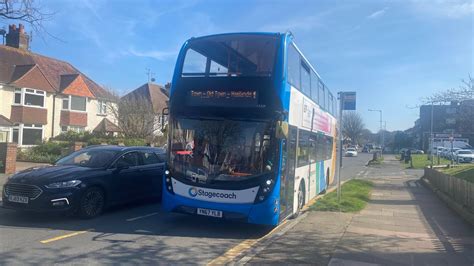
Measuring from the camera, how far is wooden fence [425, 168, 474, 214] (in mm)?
10961

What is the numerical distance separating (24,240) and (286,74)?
5.59 meters

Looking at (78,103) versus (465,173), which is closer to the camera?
(465,173)

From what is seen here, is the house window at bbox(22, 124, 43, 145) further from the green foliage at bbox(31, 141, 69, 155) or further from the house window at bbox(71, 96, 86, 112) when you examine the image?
the green foliage at bbox(31, 141, 69, 155)

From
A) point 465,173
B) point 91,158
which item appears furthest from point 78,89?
point 465,173

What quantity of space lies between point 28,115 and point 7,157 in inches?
621

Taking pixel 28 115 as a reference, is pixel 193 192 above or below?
below

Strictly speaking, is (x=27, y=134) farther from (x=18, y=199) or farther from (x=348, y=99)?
(x=348, y=99)

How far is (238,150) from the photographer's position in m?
8.48

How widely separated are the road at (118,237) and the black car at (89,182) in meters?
0.37

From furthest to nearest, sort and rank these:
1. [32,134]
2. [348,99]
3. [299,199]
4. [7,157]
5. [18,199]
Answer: [32,134]
[7,157]
[348,99]
[299,199]
[18,199]

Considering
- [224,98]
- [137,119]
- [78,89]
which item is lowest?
[224,98]

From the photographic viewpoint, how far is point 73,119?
118 feet

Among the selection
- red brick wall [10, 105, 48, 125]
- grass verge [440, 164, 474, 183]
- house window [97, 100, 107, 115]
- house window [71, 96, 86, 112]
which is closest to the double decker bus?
grass verge [440, 164, 474, 183]

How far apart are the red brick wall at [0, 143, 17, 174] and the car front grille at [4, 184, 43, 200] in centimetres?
946
